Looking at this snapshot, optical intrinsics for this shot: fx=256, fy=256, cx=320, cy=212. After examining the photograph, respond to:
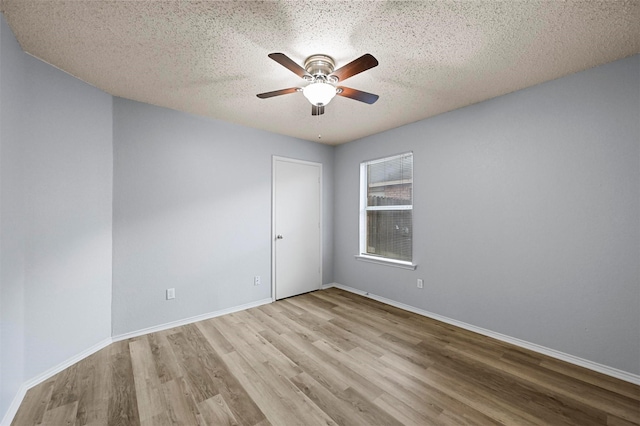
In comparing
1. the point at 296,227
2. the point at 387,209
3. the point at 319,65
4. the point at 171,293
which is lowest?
the point at 171,293

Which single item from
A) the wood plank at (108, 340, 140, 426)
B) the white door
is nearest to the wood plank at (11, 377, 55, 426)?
the wood plank at (108, 340, 140, 426)

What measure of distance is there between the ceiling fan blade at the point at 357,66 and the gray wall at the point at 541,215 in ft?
6.16

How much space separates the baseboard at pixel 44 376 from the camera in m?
1.62

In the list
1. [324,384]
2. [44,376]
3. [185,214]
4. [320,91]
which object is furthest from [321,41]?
[44,376]

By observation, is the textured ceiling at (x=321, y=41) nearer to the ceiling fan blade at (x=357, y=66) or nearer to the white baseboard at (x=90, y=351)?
the ceiling fan blade at (x=357, y=66)

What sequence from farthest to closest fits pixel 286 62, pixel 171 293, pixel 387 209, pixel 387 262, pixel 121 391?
pixel 387 209
pixel 387 262
pixel 171 293
pixel 121 391
pixel 286 62

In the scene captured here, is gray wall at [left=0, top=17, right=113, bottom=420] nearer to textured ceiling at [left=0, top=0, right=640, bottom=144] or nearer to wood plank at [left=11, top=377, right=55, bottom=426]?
wood plank at [left=11, top=377, right=55, bottom=426]

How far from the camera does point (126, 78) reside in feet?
7.47

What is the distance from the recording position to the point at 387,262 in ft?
12.2

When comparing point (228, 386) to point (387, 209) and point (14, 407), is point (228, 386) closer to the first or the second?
point (14, 407)

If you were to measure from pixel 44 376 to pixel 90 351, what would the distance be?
0.37 metres

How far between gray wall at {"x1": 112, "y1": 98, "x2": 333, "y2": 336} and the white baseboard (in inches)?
2.2

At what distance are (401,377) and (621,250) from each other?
6.58 feet

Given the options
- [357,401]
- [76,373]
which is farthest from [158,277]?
[357,401]
